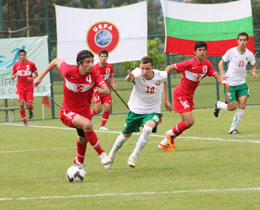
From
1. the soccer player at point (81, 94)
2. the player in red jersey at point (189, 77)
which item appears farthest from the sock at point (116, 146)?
the player in red jersey at point (189, 77)

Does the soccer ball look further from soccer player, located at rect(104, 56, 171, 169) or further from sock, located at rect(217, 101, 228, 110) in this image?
sock, located at rect(217, 101, 228, 110)

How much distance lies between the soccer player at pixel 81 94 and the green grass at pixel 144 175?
0.46 metres

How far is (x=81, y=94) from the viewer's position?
8.69m

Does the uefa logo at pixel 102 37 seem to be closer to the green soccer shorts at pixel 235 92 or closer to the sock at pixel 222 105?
the sock at pixel 222 105

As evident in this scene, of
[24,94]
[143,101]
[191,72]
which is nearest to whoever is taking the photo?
[143,101]

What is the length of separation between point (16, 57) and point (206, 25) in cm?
639

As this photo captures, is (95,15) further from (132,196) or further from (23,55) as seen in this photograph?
(132,196)

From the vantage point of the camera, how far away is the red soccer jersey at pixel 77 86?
851 cm

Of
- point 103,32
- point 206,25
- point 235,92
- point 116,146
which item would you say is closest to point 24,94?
point 103,32

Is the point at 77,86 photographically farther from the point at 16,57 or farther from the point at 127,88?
the point at 127,88

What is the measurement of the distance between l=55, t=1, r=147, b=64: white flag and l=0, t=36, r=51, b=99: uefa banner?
1.93 feet

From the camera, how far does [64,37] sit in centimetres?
1992

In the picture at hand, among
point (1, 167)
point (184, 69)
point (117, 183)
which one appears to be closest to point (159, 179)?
point (117, 183)

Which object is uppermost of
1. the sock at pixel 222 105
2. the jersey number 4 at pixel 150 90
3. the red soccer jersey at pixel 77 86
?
the red soccer jersey at pixel 77 86
